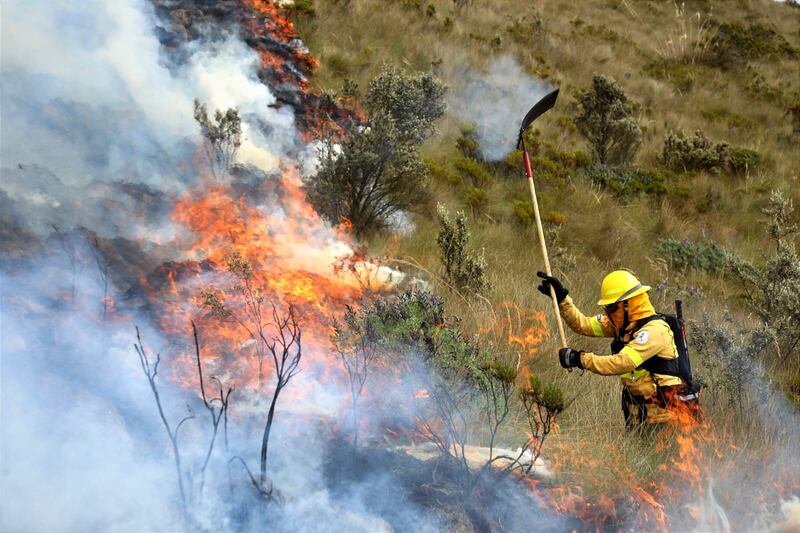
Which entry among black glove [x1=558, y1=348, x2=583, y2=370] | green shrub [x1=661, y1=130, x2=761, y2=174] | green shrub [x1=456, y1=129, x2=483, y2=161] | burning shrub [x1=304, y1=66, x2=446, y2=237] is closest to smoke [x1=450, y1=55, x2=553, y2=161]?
green shrub [x1=456, y1=129, x2=483, y2=161]

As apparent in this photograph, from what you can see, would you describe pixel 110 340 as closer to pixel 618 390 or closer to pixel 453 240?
pixel 453 240

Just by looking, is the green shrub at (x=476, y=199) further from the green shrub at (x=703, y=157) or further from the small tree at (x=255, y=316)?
the green shrub at (x=703, y=157)

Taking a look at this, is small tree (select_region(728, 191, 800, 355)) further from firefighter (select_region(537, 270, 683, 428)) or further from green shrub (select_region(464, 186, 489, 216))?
green shrub (select_region(464, 186, 489, 216))

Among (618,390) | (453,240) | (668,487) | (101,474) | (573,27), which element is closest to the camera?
(101,474)

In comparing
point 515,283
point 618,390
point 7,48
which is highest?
point 7,48

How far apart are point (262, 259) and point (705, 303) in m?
4.44

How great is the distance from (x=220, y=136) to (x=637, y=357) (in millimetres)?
3659

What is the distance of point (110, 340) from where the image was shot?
303 cm

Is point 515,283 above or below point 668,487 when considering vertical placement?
above

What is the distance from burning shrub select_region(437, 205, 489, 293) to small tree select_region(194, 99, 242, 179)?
6.04 ft

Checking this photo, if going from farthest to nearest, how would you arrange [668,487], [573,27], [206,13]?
[573,27] → [206,13] → [668,487]

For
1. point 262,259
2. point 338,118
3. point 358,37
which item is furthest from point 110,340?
point 358,37

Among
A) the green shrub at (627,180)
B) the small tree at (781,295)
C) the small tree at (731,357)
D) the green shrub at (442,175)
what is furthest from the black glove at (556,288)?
the green shrub at (627,180)

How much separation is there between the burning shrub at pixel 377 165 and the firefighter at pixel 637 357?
2.59 meters
